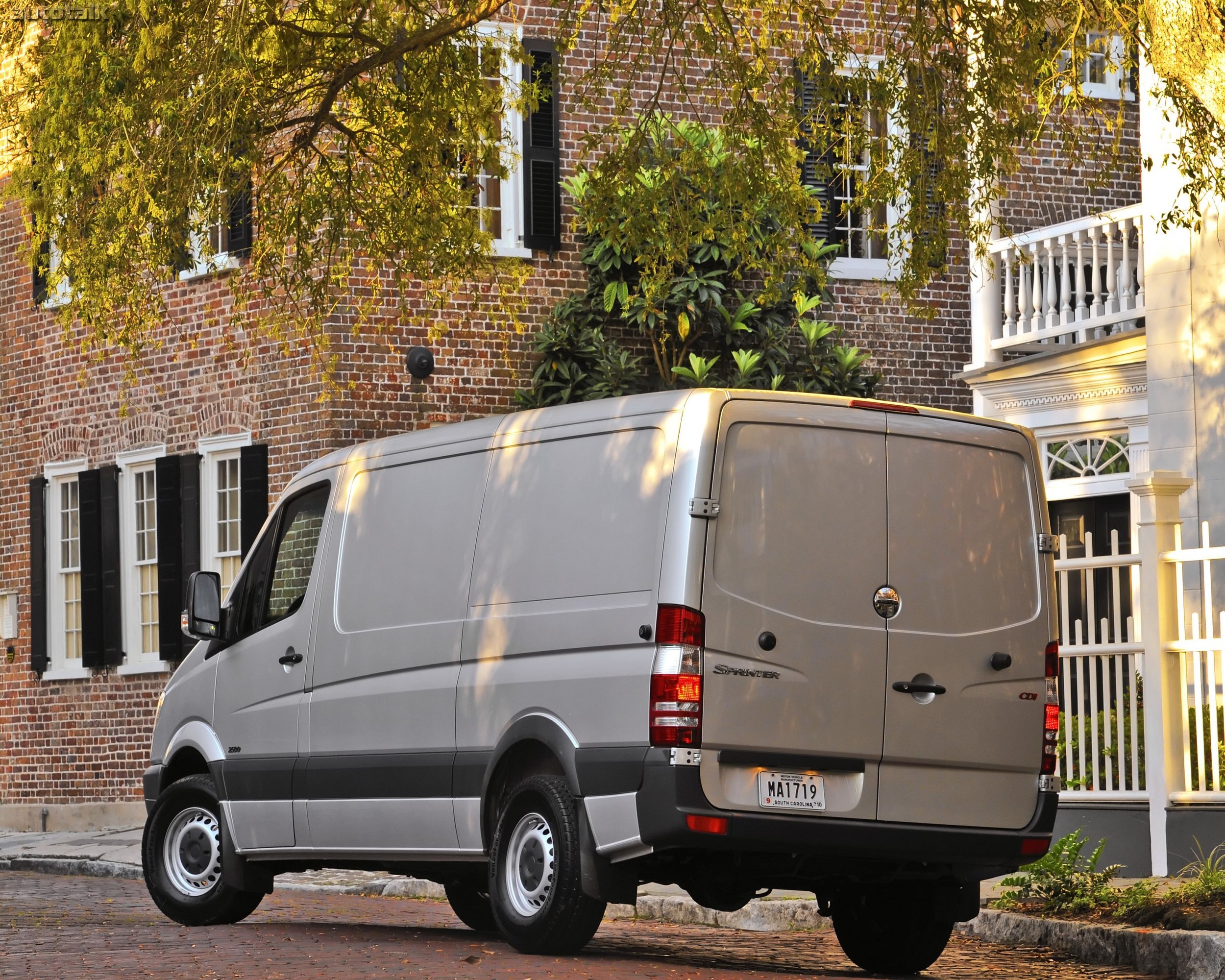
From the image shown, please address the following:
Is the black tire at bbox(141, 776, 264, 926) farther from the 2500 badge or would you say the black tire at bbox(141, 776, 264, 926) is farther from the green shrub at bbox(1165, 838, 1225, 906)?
the green shrub at bbox(1165, 838, 1225, 906)

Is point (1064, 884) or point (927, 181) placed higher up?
point (927, 181)

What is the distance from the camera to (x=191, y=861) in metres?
11.4

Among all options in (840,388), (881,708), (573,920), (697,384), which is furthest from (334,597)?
(840,388)

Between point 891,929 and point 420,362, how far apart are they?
11484mm

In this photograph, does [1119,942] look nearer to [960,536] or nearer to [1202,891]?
[1202,891]

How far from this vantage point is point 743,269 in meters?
21.2

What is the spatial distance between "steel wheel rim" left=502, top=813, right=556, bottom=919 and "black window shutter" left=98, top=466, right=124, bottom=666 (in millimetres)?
14163

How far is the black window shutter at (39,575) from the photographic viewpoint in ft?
78.2

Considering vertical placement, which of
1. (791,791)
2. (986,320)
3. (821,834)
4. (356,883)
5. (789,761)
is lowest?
(356,883)

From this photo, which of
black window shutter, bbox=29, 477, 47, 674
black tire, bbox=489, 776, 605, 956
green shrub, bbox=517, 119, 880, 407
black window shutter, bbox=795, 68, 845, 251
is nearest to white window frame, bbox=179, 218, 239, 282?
green shrub, bbox=517, 119, 880, 407

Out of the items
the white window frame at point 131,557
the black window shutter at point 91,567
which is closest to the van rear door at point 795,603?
the white window frame at point 131,557

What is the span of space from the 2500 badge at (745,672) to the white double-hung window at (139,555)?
1476 centimetres

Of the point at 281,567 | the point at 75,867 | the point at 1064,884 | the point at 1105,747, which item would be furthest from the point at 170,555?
the point at 1064,884

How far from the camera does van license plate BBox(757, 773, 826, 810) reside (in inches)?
338
